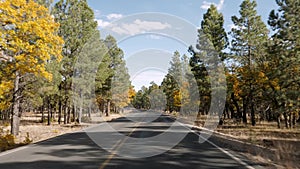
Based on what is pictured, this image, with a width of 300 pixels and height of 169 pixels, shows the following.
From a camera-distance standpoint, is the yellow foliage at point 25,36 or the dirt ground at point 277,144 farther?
the yellow foliage at point 25,36

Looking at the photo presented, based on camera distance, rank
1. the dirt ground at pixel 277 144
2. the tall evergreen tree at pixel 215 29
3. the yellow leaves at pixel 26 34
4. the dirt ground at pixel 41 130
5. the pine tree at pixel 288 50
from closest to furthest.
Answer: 1. the dirt ground at pixel 277 144
2. the yellow leaves at pixel 26 34
3. the dirt ground at pixel 41 130
4. the pine tree at pixel 288 50
5. the tall evergreen tree at pixel 215 29

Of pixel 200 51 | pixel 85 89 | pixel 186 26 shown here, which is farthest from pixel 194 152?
pixel 200 51

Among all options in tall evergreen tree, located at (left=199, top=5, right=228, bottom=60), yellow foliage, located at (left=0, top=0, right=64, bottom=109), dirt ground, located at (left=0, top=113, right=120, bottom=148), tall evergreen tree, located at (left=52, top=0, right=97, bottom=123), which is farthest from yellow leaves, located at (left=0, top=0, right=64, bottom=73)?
tall evergreen tree, located at (left=199, top=5, right=228, bottom=60)

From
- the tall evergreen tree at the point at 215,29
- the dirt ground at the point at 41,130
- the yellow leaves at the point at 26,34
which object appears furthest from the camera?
the tall evergreen tree at the point at 215,29

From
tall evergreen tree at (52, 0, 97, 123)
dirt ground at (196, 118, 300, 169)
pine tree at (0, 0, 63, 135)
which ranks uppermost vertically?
tall evergreen tree at (52, 0, 97, 123)

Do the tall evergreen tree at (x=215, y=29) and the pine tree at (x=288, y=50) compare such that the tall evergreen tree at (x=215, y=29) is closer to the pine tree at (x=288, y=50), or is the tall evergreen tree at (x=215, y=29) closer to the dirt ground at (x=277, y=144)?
the pine tree at (x=288, y=50)

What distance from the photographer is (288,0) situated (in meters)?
24.8

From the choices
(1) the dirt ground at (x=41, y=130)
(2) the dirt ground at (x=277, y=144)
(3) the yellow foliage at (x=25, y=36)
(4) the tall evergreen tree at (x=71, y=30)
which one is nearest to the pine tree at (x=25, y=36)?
(3) the yellow foliage at (x=25, y=36)

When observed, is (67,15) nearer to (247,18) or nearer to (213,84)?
(213,84)

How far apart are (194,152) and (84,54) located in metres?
23.4

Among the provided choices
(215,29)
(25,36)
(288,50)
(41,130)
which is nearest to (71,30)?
(41,130)

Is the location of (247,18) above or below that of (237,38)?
above

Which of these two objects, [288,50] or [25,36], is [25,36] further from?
[288,50]

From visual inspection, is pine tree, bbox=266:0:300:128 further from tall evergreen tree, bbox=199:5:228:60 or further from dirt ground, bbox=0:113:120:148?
dirt ground, bbox=0:113:120:148
